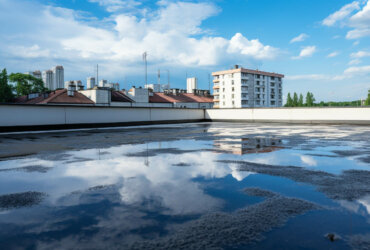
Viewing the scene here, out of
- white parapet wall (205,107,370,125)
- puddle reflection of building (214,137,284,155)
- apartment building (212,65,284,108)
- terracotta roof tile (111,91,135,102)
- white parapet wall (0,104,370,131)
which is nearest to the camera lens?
puddle reflection of building (214,137,284,155)

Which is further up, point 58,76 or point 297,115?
point 58,76

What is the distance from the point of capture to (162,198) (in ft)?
13.3

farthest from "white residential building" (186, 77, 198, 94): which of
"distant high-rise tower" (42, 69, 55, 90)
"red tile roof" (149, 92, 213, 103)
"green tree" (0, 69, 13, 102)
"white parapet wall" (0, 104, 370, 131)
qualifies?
"white parapet wall" (0, 104, 370, 131)

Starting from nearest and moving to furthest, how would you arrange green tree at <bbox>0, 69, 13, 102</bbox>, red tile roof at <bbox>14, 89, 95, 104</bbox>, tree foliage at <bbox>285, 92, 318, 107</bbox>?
1. red tile roof at <bbox>14, 89, 95, 104</bbox>
2. green tree at <bbox>0, 69, 13, 102</bbox>
3. tree foliage at <bbox>285, 92, 318, 107</bbox>

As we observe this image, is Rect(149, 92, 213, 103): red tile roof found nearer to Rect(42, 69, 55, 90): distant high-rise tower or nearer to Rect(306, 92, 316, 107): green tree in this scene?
Rect(306, 92, 316, 107): green tree

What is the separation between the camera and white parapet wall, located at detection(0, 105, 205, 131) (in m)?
19.2

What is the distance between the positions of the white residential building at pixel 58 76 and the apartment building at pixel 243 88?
85932 mm

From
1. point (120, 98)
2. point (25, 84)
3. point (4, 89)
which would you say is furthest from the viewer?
point (25, 84)

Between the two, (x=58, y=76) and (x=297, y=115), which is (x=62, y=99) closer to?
(x=297, y=115)

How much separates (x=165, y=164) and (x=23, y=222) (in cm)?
373

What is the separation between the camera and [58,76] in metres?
140

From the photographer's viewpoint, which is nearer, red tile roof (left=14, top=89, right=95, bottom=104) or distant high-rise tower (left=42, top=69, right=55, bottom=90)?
red tile roof (left=14, top=89, right=95, bottom=104)

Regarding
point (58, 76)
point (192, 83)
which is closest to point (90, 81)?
point (58, 76)

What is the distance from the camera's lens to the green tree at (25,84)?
2894 inches
